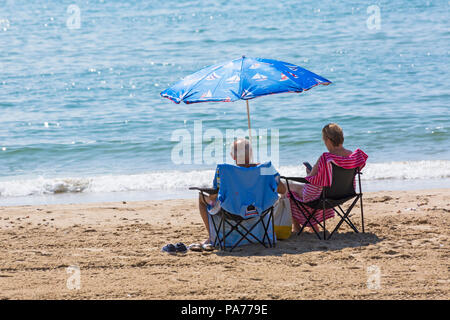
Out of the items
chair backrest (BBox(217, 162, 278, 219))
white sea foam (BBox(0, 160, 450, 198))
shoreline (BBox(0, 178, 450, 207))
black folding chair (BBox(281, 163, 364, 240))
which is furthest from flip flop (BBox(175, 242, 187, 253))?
white sea foam (BBox(0, 160, 450, 198))

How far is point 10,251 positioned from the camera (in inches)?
212

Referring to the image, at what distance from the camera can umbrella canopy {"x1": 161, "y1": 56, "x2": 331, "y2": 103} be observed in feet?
16.2

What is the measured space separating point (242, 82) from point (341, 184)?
A: 1208 millimetres

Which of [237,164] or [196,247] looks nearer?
[237,164]

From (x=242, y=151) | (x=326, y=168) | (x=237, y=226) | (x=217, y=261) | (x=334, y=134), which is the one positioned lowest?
(x=217, y=261)

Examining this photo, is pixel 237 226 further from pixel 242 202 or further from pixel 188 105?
pixel 188 105

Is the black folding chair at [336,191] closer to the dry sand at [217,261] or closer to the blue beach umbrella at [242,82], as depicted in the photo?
the dry sand at [217,261]

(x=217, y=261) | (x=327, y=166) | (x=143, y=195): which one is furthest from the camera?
(x=143, y=195)

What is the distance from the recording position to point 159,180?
31.1 ft

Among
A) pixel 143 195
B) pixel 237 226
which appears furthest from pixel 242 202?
pixel 143 195

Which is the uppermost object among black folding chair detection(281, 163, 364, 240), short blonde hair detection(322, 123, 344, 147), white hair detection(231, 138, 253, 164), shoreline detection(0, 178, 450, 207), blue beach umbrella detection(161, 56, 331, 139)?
blue beach umbrella detection(161, 56, 331, 139)

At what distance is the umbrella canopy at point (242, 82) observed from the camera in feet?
16.2

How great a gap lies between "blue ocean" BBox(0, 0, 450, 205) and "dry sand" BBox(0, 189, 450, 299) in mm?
2436

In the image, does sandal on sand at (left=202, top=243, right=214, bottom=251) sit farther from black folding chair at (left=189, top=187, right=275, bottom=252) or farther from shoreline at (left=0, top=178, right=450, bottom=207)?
shoreline at (left=0, top=178, right=450, bottom=207)
